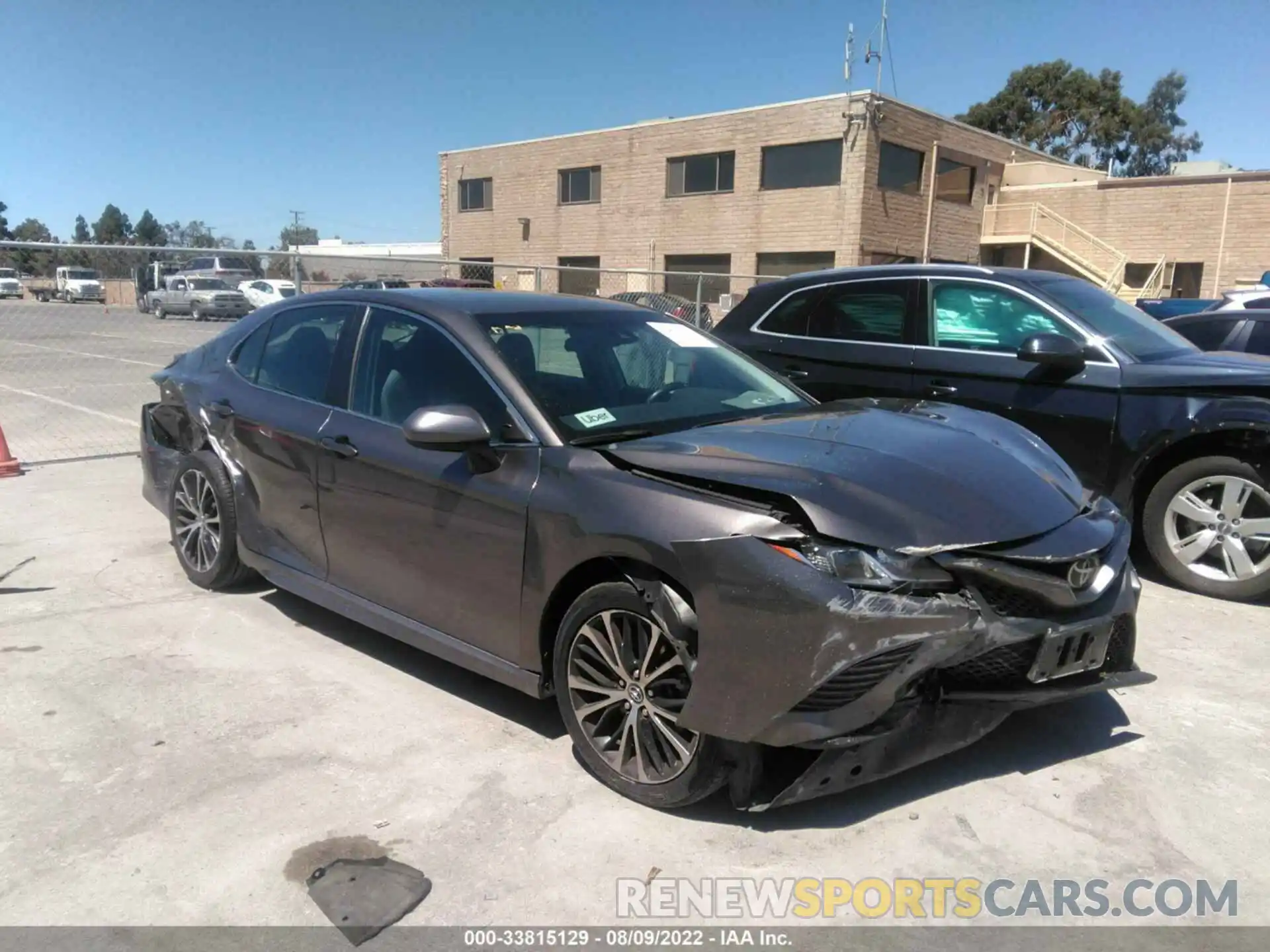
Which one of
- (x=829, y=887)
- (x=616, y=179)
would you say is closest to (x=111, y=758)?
(x=829, y=887)

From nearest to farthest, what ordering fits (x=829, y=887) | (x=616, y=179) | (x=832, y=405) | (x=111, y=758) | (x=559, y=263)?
1. (x=829, y=887)
2. (x=111, y=758)
3. (x=832, y=405)
4. (x=616, y=179)
5. (x=559, y=263)

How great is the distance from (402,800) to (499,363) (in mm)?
1615

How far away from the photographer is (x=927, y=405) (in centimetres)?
412

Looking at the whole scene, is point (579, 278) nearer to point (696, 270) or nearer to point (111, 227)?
point (696, 270)

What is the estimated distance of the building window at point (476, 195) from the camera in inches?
1406

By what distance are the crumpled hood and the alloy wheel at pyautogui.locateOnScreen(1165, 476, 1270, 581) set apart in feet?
6.20

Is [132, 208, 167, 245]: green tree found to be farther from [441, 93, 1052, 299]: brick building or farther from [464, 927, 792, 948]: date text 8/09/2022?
[464, 927, 792, 948]: date text 8/09/2022

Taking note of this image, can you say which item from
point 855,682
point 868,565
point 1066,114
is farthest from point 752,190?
point 1066,114

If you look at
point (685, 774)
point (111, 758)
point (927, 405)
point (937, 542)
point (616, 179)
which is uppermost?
point (616, 179)

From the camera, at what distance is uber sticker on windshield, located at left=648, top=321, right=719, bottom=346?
4.33 metres

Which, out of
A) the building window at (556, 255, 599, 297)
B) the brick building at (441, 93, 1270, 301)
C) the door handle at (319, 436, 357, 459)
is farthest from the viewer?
the building window at (556, 255, 599, 297)

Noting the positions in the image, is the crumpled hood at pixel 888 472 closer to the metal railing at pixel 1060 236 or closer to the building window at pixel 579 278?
the metal railing at pixel 1060 236

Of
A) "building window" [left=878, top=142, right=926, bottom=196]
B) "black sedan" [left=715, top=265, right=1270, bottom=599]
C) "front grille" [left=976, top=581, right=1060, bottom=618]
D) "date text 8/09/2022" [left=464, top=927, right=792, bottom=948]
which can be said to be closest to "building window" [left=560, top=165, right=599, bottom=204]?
"building window" [left=878, top=142, right=926, bottom=196]

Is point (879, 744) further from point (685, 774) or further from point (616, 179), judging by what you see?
point (616, 179)
